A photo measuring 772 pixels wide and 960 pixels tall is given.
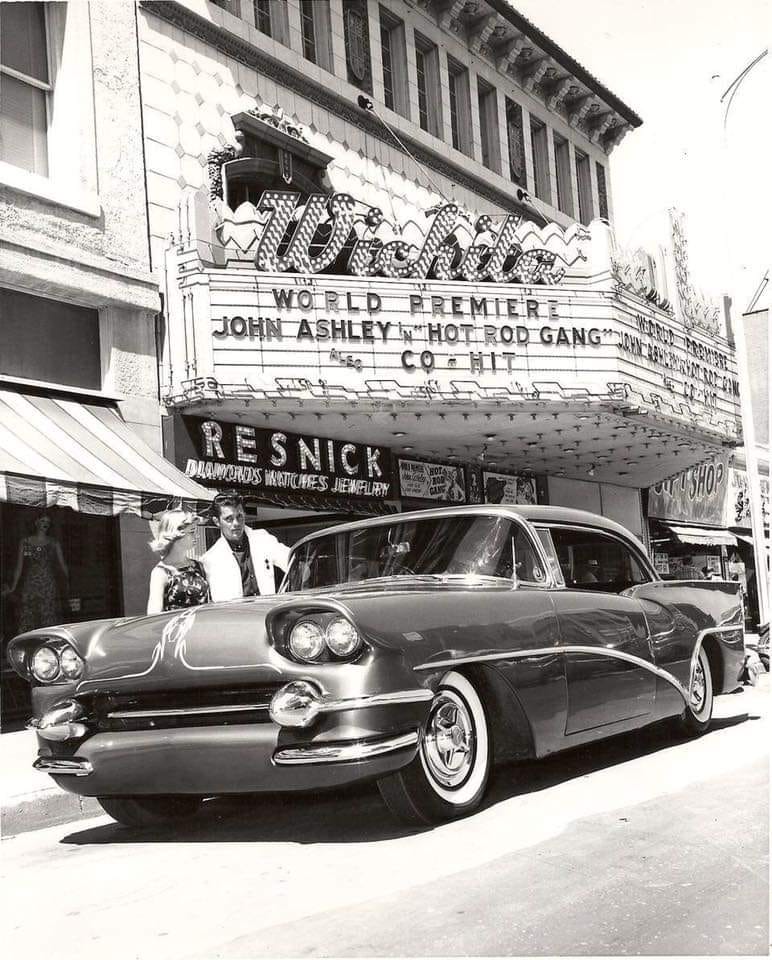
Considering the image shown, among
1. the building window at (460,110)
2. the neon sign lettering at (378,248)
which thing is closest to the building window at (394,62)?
the building window at (460,110)

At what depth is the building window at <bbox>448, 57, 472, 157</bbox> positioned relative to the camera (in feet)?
66.2

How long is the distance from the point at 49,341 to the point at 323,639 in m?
8.68

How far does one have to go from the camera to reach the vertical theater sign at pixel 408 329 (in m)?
13.0

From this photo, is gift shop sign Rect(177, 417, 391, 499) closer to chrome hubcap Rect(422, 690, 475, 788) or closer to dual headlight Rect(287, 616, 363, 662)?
chrome hubcap Rect(422, 690, 475, 788)

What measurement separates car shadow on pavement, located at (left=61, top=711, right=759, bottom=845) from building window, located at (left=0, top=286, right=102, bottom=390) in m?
7.08

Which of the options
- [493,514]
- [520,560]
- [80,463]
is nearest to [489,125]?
[80,463]

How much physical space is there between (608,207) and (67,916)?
2377 centimetres

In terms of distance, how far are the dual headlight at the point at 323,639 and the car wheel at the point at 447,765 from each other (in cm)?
48

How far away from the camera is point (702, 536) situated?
24328 millimetres

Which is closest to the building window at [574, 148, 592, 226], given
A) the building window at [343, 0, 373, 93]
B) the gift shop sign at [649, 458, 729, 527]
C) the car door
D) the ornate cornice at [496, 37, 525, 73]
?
the ornate cornice at [496, 37, 525, 73]

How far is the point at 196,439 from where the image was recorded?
43.9ft

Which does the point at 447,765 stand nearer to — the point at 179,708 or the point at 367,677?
the point at 367,677

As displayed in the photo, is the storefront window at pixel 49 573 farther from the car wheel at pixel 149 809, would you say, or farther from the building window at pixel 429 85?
the building window at pixel 429 85

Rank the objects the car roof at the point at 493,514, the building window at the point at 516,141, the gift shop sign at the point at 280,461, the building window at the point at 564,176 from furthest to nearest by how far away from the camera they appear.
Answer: the building window at the point at 564,176, the building window at the point at 516,141, the gift shop sign at the point at 280,461, the car roof at the point at 493,514
